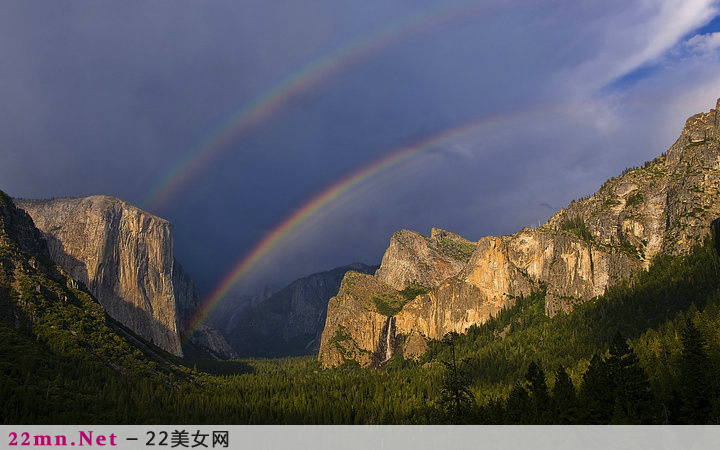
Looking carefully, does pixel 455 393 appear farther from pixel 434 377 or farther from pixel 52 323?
pixel 52 323

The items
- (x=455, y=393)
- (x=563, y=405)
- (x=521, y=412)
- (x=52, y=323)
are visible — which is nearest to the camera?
(x=455, y=393)

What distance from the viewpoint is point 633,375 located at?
252 ft

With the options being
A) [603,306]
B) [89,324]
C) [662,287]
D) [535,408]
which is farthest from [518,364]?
[89,324]

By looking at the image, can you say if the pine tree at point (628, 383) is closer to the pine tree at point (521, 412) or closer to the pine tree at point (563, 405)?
the pine tree at point (563, 405)

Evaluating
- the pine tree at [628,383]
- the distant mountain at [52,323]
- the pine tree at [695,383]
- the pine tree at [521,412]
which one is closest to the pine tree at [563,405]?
the pine tree at [521,412]

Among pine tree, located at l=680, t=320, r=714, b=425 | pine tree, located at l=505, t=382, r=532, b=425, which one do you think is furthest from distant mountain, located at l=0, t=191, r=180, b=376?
pine tree, located at l=680, t=320, r=714, b=425

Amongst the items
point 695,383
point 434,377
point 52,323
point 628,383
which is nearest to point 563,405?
point 628,383

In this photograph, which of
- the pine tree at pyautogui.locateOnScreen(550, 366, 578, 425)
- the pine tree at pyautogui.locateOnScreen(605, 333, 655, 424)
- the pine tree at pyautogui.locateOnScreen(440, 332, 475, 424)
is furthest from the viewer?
the pine tree at pyautogui.locateOnScreen(605, 333, 655, 424)

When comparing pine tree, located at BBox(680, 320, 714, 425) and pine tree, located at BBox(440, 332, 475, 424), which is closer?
pine tree, located at BBox(440, 332, 475, 424)

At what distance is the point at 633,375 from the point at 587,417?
16441 mm

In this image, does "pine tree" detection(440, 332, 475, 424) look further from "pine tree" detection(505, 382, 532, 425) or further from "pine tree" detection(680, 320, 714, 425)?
"pine tree" detection(680, 320, 714, 425)
